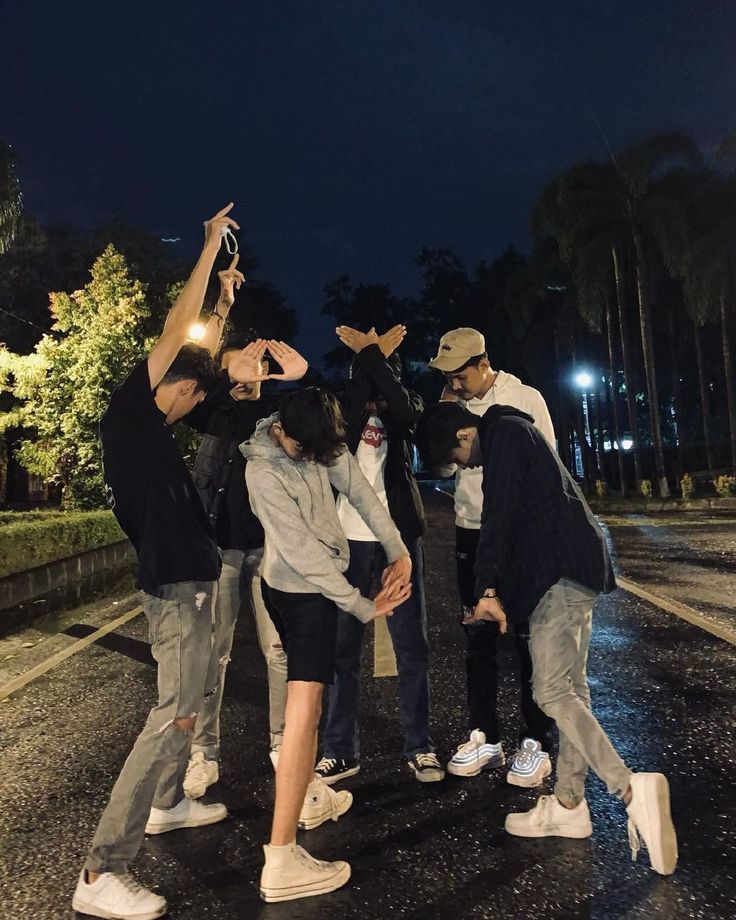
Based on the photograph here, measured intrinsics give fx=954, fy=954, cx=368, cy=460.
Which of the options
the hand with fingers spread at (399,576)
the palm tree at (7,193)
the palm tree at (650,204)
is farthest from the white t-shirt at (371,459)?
the palm tree at (650,204)

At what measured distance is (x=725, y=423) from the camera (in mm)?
57625

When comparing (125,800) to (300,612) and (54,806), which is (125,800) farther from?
(54,806)

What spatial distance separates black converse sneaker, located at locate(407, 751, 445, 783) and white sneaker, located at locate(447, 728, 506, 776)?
8 centimetres

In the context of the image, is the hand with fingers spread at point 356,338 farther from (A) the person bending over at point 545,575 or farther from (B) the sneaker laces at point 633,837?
(B) the sneaker laces at point 633,837

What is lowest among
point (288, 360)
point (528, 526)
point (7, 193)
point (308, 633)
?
point (308, 633)

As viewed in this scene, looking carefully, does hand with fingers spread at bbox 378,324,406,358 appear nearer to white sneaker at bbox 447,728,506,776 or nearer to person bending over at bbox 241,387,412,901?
person bending over at bbox 241,387,412,901

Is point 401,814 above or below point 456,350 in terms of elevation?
below

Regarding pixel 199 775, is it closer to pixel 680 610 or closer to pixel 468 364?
pixel 468 364

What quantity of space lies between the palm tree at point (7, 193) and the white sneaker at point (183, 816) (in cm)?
1888

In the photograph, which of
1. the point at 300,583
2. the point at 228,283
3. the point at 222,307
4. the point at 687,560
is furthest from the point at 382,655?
the point at 687,560

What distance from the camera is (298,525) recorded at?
352cm

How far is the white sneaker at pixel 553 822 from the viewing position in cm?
374

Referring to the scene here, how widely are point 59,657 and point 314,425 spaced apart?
503 centimetres

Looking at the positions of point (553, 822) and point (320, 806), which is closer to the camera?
point (553, 822)
